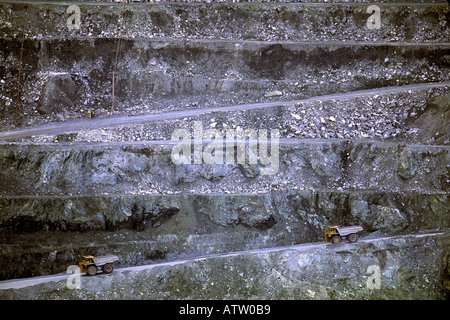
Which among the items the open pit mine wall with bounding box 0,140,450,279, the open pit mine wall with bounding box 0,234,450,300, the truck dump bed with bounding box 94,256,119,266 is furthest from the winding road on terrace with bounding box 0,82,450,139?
the open pit mine wall with bounding box 0,234,450,300

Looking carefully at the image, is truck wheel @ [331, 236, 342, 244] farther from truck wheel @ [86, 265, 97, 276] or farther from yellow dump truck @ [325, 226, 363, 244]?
truck wheel @ [86, 265, 97, 276]

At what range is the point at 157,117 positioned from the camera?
29391 mm

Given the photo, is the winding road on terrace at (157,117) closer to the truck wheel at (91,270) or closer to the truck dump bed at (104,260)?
the truck dump bed at (104,260)

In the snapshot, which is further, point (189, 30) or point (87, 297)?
point (189, 30)

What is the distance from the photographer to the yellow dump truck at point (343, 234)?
23.4 metres

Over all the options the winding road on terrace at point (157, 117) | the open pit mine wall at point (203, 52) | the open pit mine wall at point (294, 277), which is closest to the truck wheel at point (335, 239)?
the open pit mine wall at point (294, 277)

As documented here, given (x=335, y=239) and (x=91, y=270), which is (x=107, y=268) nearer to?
(x=91, y=270)

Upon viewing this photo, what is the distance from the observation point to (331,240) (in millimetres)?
23578

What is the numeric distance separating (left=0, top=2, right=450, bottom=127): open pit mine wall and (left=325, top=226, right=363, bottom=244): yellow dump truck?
9883 millimetres

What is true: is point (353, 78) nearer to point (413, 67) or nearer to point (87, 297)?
point (413, 67)

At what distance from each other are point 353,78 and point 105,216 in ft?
52.2

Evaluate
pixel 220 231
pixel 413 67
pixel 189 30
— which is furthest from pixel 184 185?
pixel 413 67

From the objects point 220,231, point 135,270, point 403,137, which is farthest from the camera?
point 403,137

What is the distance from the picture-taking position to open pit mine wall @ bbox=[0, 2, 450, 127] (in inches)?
1211
